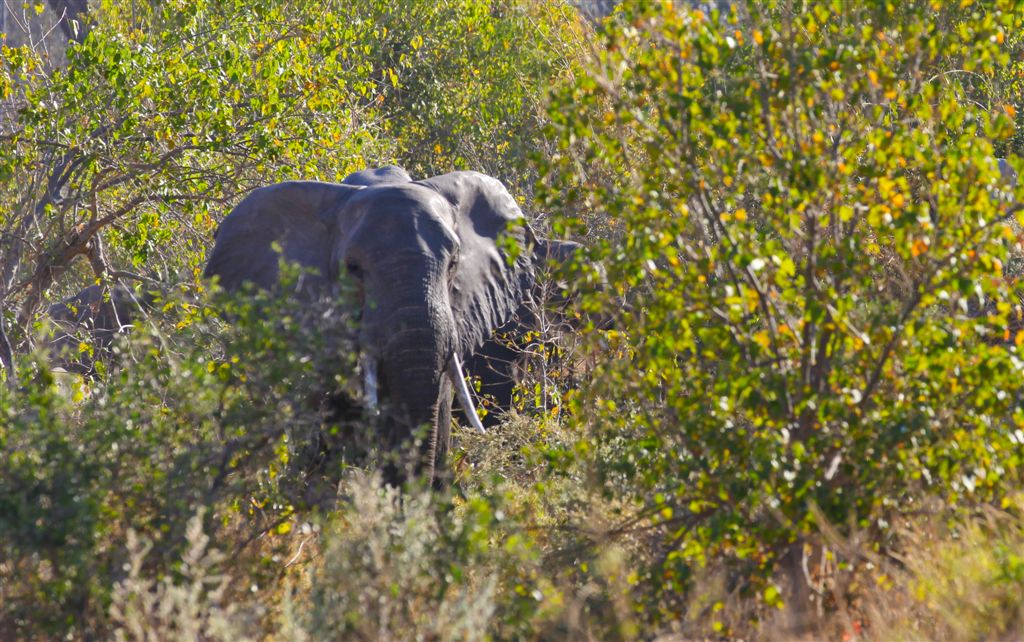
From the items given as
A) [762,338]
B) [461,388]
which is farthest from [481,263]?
[762,338]

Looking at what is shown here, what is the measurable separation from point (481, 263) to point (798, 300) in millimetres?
3901

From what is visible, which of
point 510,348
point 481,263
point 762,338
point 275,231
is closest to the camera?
point 762,338

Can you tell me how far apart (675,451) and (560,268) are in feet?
2.88

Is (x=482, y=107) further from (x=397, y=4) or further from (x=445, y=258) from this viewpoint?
(x=445, y=258)

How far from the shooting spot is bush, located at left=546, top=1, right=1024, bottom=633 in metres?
4.86

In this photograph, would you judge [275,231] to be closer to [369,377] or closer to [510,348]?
[369,377]

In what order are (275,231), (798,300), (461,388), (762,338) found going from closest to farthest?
(762,338), (798,300), (461,388), (275,231)

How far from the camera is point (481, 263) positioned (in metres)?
8.84

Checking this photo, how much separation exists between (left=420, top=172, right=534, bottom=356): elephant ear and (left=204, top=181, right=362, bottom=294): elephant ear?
759 millimetres

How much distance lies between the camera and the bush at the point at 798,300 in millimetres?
4855

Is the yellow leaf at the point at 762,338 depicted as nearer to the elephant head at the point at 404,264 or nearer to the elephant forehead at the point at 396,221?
the elephant head at the point at 404,264

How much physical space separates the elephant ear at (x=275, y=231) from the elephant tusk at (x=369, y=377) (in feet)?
3.97

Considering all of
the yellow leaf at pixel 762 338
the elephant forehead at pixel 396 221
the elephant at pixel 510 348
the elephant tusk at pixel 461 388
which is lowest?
the elephant at pixel 510 348

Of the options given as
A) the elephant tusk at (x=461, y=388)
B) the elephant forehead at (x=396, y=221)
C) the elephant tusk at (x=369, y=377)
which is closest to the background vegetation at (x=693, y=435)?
the elephant tusk at (x=369, y=377)
